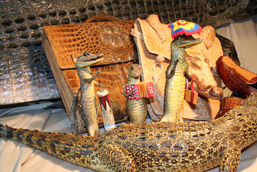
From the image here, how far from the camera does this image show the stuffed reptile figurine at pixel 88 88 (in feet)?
3.15

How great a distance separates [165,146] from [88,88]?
41cm

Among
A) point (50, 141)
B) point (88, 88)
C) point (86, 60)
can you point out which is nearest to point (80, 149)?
point (50, 141)

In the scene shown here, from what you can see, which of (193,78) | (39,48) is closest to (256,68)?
(193,78)

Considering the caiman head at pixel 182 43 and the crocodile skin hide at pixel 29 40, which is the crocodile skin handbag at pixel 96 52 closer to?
the crocodile skin hide at pixel 29 40

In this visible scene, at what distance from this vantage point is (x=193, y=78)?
1.20 metres

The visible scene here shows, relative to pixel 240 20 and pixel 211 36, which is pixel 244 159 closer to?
pixel 211 36

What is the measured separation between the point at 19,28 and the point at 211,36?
119 centimetres

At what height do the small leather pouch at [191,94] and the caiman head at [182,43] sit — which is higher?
the caiman head at [182,43]

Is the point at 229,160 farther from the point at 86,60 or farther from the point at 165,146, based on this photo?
the point at 86,60

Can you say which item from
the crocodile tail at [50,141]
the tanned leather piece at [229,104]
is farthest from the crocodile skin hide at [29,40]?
the tanned leather piece at [229,104]

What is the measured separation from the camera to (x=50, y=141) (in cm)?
95

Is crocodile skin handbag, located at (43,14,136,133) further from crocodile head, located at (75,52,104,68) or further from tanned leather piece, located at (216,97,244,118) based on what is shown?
tanned leather piece, located at (216,97,244,118)

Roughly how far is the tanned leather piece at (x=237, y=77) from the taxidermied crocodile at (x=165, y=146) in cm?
26

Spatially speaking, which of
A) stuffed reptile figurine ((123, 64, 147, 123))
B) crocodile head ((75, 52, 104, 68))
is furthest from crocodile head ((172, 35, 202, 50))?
crocodile head ((75, 52, 104, 68))
